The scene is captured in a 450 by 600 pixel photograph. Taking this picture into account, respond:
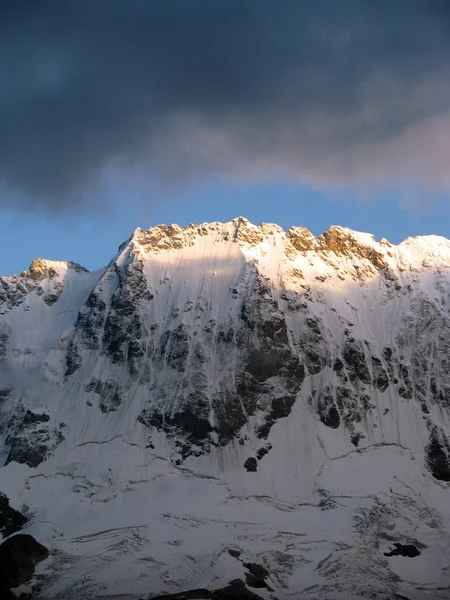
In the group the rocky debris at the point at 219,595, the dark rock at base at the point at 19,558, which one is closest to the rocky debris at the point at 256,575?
the rocky debris at the point at 219,595

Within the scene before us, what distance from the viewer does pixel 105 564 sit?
191 m

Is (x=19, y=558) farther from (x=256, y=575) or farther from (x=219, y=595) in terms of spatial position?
(x=256, y=575)

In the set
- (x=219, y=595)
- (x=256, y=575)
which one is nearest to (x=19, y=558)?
(x=219, y=595)

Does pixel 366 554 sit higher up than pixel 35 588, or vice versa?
pixel 366 554

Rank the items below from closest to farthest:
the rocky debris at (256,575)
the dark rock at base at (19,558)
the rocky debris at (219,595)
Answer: the rocky debris at (219,595), the dark rock at base at (19,558), the rocky debris at (256,575)

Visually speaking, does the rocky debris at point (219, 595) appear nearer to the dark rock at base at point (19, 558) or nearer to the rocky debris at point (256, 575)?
the rocky debris at point (256, 575)

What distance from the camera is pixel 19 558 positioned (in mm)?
187250

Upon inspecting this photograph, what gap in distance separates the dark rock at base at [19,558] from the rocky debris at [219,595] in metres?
27.4

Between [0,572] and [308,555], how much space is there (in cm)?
6346

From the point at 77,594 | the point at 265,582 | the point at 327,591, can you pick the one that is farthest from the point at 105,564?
the point at 327,591

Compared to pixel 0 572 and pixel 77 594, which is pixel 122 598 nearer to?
pixel 77 594

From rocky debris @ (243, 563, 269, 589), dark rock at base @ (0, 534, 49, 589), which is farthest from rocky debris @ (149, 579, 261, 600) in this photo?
dark rock at base @ (0, 534, 49, 589)

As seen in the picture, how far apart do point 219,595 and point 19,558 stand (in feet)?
136

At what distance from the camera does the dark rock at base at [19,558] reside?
180750 millimetres
